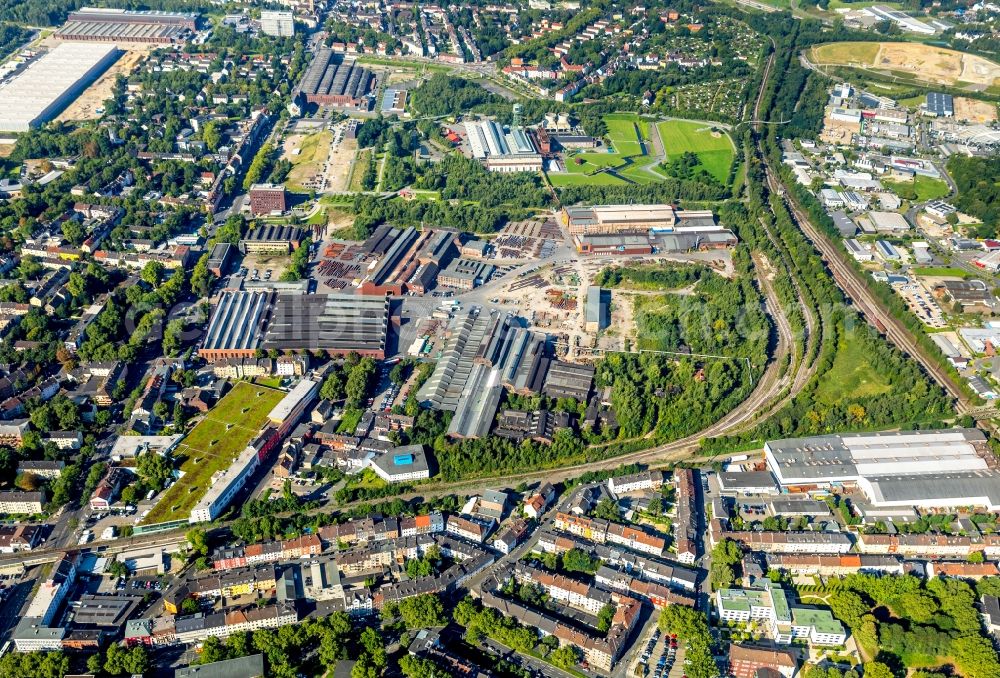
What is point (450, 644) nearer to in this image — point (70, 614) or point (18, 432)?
point (70, 614)

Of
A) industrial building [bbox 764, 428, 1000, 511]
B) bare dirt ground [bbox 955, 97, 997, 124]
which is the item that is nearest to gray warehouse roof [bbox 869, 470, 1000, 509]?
industrial building [bbox 764, 428, 1000, 511]

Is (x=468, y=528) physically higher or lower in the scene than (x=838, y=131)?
higher

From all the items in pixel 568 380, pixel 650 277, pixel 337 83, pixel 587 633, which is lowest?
pixel 650 277

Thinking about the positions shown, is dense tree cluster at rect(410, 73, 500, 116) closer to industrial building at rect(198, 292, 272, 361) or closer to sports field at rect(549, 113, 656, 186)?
sports field at rect(549, 113, 656, 186)

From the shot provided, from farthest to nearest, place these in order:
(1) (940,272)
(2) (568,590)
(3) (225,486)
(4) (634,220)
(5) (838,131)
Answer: (5) (838,131) < (4) (634,220) < (1) (940,272) < (3) (225,486) < (2) (568,590)

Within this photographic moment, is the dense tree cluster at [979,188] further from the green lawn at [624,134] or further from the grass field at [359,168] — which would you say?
the grass field at [359,168]

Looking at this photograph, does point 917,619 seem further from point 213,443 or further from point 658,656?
point 213,443

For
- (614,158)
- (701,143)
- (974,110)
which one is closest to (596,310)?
(614,158)

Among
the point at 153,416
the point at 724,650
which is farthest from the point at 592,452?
the point at 153,416
